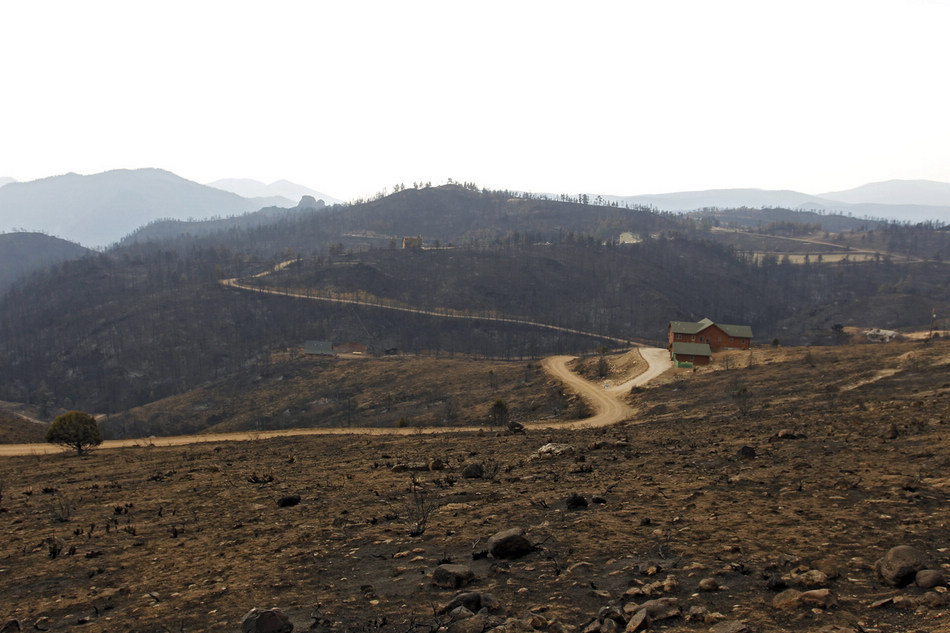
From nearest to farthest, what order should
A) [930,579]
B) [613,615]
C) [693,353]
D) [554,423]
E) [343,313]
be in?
[613,615] → [930,579] → [554,423] → [693,353] → [343,313]

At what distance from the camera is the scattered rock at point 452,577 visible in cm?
998

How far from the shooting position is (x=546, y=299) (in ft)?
582

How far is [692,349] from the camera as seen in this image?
70.6 metres

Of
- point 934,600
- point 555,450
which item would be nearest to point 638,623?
point 934,600

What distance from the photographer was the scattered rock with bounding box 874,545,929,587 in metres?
8.94

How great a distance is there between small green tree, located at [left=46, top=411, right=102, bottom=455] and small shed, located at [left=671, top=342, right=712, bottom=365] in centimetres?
5970

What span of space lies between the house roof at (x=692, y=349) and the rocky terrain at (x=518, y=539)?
1766 inches

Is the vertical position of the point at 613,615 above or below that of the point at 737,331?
above

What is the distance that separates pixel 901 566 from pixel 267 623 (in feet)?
32.4

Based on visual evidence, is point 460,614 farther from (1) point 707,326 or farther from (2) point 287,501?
(1) point 707,326

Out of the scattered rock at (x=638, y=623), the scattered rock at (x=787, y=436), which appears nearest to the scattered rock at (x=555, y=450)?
the scattered rock at (x=787, y=436)

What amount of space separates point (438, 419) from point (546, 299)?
12291 cm

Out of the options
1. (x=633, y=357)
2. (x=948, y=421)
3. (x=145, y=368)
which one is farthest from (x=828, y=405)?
(x=145, y=368)

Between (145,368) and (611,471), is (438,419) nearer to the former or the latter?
(611,471)
